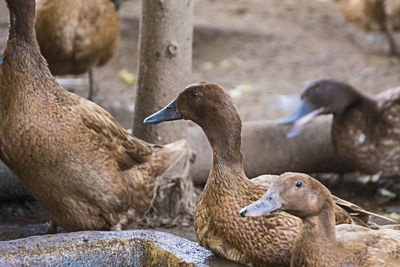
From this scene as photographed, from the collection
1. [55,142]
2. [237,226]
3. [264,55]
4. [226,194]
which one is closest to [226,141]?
[226,194]

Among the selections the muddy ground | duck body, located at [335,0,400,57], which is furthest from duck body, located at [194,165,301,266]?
duck body, located at [335,0,400,57]

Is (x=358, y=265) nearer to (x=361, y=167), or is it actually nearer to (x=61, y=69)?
(x=361, y=167)

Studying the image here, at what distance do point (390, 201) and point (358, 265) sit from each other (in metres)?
2.56

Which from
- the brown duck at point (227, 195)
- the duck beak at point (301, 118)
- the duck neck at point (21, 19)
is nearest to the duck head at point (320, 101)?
the duck beak at point (301, 118)

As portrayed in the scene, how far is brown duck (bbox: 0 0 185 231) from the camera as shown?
3480 mm

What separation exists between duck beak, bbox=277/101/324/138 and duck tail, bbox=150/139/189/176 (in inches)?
55.5

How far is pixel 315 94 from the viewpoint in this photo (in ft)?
17.5

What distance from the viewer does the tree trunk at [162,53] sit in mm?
4320

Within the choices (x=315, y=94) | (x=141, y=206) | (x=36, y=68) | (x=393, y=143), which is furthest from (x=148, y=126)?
(x=393, y=143)

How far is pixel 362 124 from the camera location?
5219 millimetres

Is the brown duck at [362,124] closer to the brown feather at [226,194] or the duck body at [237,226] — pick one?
the brown feather at [226,194]

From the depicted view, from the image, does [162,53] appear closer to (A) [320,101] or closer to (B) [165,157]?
(B) [165,157]

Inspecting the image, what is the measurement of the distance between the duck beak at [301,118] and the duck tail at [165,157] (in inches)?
55.5

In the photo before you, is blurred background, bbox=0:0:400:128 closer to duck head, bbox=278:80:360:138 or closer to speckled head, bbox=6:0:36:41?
duck head, bbox=278:80:360:138
